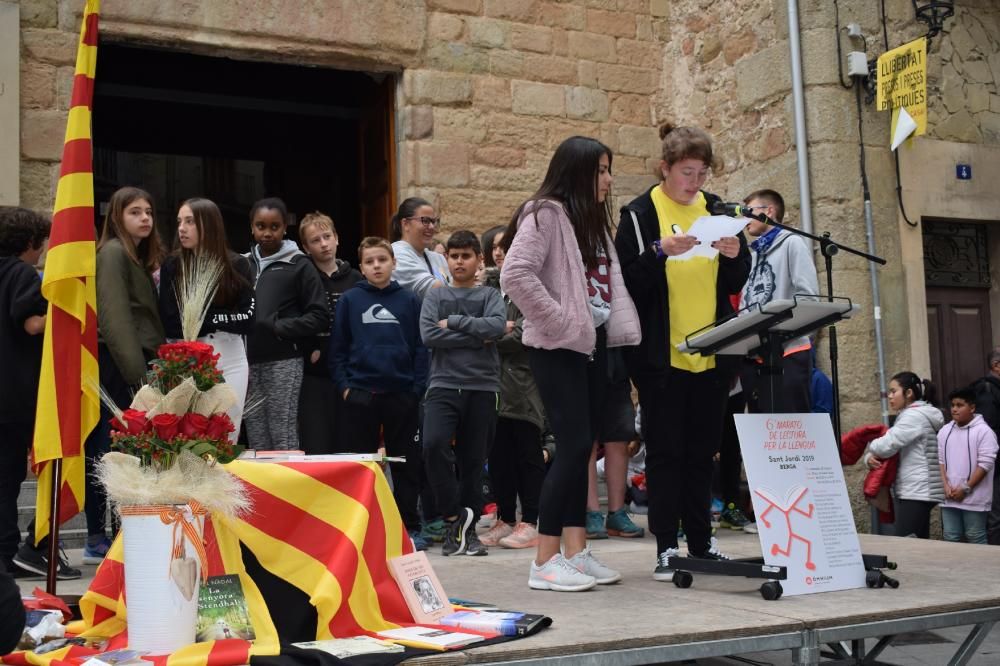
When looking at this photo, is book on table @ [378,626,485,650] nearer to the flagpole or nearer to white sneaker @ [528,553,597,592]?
white sneaker @ [528,553,597,592]

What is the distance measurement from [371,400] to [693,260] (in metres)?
1.83

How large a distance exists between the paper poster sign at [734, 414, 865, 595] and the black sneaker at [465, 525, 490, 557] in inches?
63.7

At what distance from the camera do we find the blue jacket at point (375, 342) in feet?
17.5

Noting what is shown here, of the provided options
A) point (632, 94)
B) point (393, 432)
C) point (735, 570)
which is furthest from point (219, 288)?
point (632, 94)

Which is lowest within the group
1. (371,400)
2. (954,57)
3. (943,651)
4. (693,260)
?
(943,651)

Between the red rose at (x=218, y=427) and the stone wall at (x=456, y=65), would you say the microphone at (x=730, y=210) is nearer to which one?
the red rose at (x=218, y=427)

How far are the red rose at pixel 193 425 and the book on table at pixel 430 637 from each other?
0.74 meters

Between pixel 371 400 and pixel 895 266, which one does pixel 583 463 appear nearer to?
pixel 371 400

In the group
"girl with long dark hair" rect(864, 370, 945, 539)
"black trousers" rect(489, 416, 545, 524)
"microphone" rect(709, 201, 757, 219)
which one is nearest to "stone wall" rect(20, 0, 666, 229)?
"black trousers" rect(489, 416, 545, 524)

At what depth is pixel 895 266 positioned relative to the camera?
325 inches

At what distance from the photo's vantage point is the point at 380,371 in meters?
5.31

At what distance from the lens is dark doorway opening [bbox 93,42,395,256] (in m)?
11.3

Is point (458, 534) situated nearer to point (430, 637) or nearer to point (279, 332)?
point (279, 332)

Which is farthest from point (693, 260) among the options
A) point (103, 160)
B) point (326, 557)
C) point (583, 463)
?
point (103, 160)
